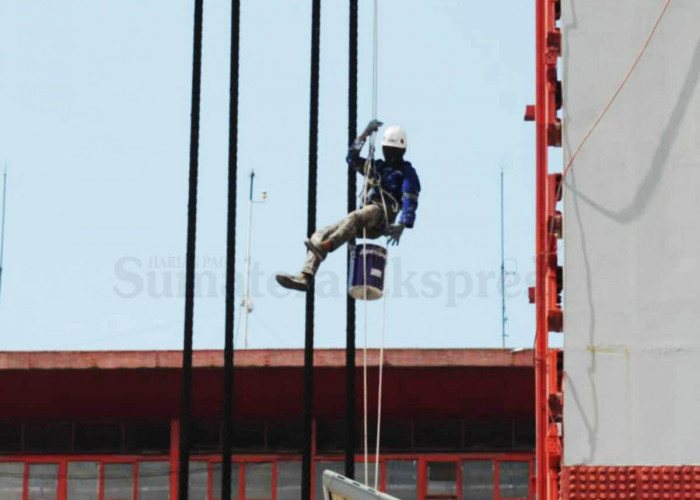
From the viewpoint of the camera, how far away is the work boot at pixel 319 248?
64.2 ft

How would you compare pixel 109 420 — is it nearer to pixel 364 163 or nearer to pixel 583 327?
pixel 364 163

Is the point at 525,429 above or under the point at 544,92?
under

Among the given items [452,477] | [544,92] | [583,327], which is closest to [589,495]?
[583,327]

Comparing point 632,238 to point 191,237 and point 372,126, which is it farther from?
point 191,237

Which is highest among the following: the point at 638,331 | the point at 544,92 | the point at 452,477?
the point at 544,92

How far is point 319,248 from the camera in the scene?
1961 cm

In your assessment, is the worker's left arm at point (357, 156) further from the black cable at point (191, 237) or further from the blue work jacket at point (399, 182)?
the black cable at point (191, 237)

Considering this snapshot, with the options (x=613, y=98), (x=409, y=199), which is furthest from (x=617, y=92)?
(x=409, y=199)

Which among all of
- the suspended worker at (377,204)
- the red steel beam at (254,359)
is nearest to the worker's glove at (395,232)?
the suspended worker at (377,204)

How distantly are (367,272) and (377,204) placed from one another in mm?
829

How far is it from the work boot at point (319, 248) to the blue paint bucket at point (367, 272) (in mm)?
320

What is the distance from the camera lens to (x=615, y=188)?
58.3 ft

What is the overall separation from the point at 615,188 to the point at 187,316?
6.41 m

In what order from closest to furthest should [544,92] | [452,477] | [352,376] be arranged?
[544,92] < [352,376] < [452,477]
